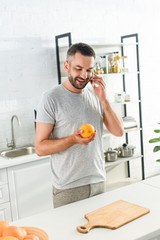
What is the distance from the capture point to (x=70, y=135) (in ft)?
5.86

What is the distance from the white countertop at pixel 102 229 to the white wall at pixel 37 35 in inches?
71.8

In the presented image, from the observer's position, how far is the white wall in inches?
127

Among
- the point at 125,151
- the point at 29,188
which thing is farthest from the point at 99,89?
the point at 125,151

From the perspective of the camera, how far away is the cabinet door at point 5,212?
273 centimetres

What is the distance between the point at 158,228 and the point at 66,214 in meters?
0.46

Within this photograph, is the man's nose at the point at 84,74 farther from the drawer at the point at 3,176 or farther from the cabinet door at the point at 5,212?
the cabinet door at the point at 5,212

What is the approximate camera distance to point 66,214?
1.55 m

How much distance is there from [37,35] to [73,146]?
1982 mm

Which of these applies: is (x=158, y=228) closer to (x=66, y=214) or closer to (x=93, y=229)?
(x=93, y=229)

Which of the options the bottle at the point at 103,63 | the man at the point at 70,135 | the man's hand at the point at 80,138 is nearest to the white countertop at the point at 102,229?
the man at the point at 70,135

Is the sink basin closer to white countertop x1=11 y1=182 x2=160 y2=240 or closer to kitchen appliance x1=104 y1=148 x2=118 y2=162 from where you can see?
kitchen appliance x1=104 y1=148 x2=118 y2=162

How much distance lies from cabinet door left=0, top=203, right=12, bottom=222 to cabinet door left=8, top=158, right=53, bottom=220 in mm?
40

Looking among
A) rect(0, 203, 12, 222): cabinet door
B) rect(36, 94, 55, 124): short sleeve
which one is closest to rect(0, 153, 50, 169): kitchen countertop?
rect(0, 203, 12, 222): cabinet door

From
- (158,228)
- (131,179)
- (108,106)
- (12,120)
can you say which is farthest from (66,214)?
(131,179)
